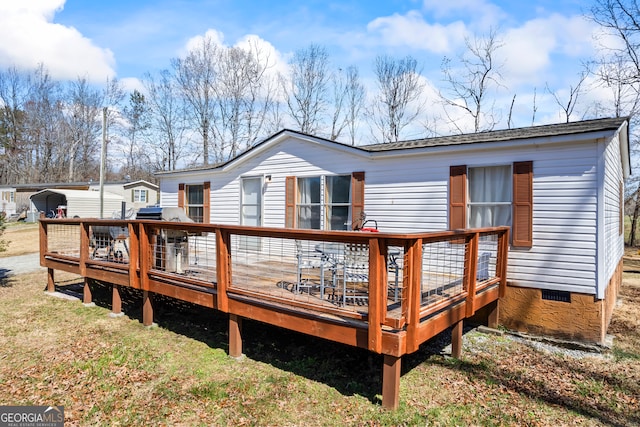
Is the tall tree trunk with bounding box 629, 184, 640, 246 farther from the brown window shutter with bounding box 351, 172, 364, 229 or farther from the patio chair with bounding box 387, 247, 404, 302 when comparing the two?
the patio chair with bounding box 387, 247, 404, 302

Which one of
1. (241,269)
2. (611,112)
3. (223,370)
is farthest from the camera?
(611,112)

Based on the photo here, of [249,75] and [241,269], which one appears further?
[249,75]

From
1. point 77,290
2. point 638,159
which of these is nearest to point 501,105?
point 638,159

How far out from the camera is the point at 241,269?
6.22 m

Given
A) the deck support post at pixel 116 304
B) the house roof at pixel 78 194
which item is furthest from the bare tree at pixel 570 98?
the house roof at pixel 78 194

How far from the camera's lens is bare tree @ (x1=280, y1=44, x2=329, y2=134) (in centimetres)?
2402

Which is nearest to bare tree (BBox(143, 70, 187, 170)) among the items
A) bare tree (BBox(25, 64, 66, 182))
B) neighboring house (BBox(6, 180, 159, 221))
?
neighboring house (BBox(6, 180, 159, 221))

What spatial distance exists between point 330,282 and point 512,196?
9.97ft

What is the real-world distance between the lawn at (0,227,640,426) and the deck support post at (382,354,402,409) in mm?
95

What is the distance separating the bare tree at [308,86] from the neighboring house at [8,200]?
2133 centimetres

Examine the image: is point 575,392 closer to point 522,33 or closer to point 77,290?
point 77,290

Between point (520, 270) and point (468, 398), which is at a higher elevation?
point (520, 270)

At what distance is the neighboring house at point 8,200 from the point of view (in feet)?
88.7

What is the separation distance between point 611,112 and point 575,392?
21213mm
